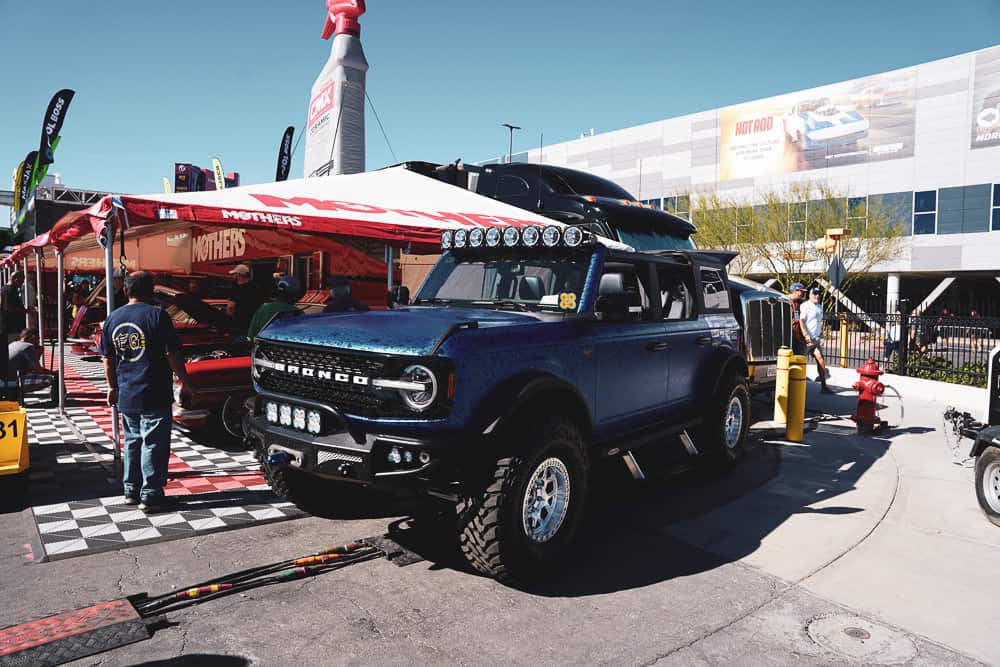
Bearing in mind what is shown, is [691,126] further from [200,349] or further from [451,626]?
[451,626]

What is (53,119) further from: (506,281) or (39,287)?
(506,281)

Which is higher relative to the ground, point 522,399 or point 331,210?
point 331,210

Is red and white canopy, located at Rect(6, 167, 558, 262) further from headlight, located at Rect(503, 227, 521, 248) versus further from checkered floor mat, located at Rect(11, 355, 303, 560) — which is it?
headlight, located at Rect(503, 227, 521, 248)

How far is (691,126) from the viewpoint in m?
43.0

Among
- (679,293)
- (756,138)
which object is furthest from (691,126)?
(679,293)

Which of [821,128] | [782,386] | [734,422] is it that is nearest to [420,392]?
[734,422]

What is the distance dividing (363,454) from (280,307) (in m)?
3.45

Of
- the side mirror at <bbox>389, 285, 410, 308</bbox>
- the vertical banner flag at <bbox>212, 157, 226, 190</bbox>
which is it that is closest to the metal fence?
the side mirror at <bbox>389, 285, 410, 308</bbox>

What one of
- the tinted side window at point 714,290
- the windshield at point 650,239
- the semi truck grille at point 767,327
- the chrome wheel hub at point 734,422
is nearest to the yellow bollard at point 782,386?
the semi truck grille at point 767,327

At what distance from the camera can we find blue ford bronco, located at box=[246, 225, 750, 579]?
3643 mm

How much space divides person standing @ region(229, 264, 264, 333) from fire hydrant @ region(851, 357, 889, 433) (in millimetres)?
8286

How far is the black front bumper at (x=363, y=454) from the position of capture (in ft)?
11.6

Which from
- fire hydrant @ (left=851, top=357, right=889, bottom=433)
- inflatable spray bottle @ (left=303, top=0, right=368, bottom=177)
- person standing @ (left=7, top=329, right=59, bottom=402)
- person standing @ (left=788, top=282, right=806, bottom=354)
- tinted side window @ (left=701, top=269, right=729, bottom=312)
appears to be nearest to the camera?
tinted side window @ (left=701, top=269, right=729, bottom=312)

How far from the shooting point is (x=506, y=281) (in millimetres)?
5059
